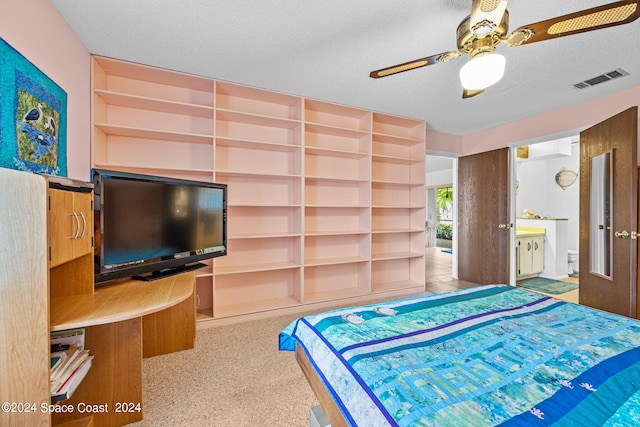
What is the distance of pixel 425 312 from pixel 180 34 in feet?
8.47

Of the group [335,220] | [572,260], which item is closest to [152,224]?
[335,220]

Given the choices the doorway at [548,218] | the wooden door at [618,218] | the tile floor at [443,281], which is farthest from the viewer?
the doorway at [548,218]

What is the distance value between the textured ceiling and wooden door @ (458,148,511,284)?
1.18 meters

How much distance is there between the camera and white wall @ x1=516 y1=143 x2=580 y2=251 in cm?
497

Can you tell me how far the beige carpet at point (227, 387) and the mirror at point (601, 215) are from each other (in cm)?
327

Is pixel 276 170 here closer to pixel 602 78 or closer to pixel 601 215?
pixel 602 78

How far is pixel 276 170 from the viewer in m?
3.15

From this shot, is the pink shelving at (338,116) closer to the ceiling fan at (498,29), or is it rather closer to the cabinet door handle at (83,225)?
the ceiling fan at (498,29)

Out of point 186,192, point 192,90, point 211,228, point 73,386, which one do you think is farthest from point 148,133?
point 73,386

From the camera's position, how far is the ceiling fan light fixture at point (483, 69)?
1.47m

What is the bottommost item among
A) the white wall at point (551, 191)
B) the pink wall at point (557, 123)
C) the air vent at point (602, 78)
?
the white wall at point (551, 191)

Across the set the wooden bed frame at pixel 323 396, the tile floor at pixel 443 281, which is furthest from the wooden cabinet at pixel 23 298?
the tile floor at pixel 443 281

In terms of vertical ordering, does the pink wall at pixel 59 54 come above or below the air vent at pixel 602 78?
below

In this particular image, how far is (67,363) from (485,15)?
257 cm
